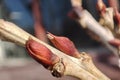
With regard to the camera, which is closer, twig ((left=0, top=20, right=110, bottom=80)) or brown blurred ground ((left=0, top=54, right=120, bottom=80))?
twig ((left=0, top=20, right=110, bottom=80))

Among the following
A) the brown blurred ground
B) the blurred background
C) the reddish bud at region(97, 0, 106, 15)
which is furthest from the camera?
the blurred background

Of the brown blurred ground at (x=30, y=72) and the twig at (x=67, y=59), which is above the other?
the brown blurred ground at (x=30, y=72)

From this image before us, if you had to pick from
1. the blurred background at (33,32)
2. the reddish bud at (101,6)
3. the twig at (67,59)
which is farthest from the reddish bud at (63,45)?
the blurred background at (33,32)

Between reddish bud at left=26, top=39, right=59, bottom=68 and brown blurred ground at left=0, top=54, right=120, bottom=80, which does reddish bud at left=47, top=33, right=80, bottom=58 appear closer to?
reddish bud at left=26, top=39, right=59, bottom=68

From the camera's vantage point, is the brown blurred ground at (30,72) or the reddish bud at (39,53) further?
the brown blurred ground at (30,72)

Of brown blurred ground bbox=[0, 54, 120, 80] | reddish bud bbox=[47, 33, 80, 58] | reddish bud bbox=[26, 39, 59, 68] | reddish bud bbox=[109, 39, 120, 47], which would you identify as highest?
→ brown blurred ground bbox=[0, 54, 120, 80]

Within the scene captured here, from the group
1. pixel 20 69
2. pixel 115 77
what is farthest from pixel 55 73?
pixel 20 69

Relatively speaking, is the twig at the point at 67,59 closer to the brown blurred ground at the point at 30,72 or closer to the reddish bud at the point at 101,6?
the reddish bud at the point at 101,6

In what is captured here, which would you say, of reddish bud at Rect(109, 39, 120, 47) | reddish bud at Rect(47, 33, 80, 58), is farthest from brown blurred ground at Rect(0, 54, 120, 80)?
reddish bud at Rect(47, 33, 80, 58)

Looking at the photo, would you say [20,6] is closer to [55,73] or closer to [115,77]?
[115,77]
